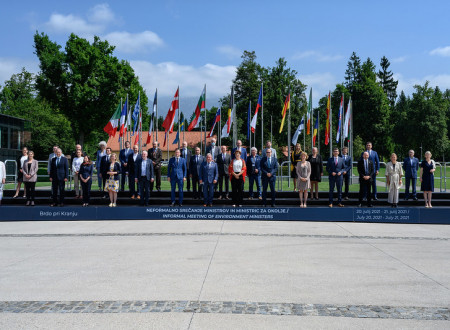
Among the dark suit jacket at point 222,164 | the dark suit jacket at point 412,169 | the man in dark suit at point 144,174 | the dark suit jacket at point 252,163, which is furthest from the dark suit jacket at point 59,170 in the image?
the dark suit jacket at point 412,169

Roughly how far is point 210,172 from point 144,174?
7.55ft

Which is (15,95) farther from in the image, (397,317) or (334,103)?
(397,317)

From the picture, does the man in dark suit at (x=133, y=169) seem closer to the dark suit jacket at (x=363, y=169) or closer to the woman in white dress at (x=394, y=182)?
the dark suit jacket at (x=363, y=169)

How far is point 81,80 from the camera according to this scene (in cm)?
4144

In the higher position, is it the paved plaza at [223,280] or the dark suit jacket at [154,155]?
the dark suit jacket at [154,155]

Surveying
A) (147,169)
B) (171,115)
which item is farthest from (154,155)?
(171,115)

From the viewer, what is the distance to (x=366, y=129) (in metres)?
56.6

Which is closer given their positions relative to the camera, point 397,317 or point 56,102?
point 397,317

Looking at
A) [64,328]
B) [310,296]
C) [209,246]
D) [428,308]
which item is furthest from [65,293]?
[428,308]

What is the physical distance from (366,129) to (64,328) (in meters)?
56.7

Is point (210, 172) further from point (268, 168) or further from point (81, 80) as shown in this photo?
point (81, 80)

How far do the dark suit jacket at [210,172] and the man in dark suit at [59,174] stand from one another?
491 cm

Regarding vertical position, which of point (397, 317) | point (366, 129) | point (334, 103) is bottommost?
point (397, 317)

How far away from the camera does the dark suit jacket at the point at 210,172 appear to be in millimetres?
14758
